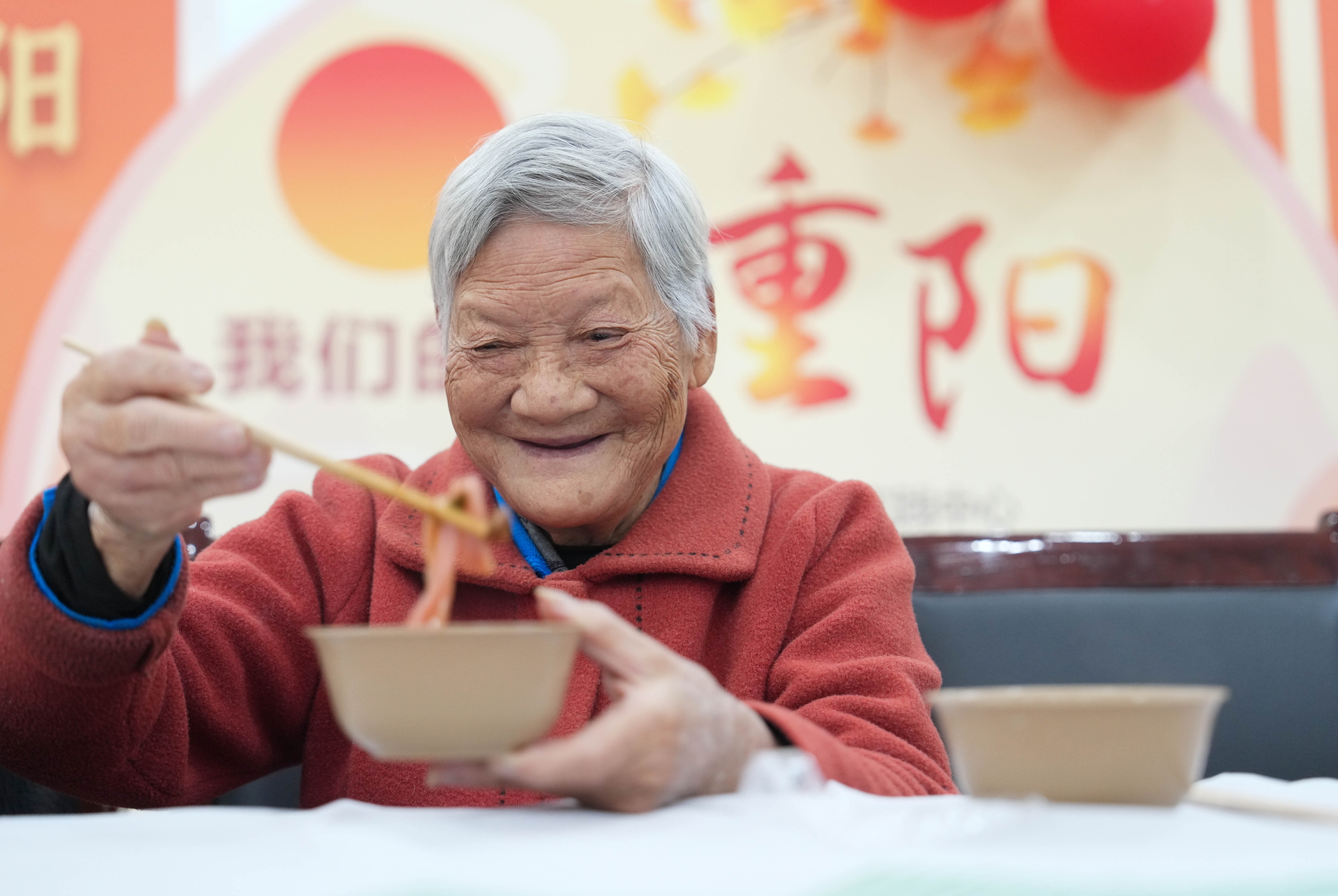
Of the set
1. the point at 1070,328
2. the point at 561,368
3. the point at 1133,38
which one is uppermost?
the point at 1133,38

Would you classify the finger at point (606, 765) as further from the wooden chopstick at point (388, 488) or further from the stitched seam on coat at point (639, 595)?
the stitched seam on coat at point (639, 595)

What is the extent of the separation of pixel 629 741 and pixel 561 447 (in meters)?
0.64

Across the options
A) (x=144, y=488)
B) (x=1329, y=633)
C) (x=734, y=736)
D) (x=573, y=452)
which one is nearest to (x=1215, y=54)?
(x=1329, y=633)

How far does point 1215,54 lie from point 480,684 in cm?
264

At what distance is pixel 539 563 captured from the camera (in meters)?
1.42

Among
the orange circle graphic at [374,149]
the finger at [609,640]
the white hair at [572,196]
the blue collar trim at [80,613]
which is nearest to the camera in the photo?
the finger at [609,640]

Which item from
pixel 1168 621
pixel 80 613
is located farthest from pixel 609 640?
pixel 1168 621

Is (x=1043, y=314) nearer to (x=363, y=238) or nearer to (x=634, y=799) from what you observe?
(x=363, y=238)

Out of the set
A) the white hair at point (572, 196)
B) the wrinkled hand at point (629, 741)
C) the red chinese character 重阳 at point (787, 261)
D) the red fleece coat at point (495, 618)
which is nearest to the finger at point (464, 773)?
the wrinkled hand at point (629, 741)

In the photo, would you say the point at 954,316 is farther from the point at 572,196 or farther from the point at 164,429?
the point at 164,429

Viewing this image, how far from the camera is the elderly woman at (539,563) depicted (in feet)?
3.27

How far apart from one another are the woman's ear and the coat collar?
0.06 m

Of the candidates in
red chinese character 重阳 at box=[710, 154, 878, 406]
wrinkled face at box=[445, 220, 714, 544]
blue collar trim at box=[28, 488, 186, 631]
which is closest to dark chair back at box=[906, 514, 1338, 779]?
wrinkled face at box=[445, 220, 714, 544]

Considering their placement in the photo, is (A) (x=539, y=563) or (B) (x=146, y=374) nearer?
(B) (x=146, y=374)
